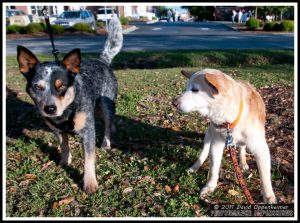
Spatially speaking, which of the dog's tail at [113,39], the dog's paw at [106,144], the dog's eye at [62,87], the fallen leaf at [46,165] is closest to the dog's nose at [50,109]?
the dog's eye at [62,87]

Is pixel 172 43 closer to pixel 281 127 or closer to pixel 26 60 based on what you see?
pixel 281 127

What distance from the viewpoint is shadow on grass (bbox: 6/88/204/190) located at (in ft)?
15.6

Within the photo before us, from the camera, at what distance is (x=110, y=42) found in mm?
5684

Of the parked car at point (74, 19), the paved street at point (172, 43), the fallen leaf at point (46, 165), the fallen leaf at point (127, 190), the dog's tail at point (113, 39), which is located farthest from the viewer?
the parked car at point (74, 19)

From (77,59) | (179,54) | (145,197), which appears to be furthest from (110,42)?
(179,54)

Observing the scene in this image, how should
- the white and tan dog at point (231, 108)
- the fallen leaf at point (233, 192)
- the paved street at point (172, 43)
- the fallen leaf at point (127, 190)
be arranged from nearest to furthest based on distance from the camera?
1. the white and tan dog at point (231, 108)
2. the fallen leaf at point (233, 192)
3. the fallen leaf at point (127, 190)
4. the paved street at point (172, 43)

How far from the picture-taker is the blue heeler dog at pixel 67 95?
3711 millimetres

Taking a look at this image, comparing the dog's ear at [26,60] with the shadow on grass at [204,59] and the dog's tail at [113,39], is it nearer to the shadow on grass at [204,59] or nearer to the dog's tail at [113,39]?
the dog's tail at [113,39]

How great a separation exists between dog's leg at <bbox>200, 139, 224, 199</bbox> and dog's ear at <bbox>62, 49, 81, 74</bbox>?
6.26ft

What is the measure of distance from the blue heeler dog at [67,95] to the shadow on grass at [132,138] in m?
0.42

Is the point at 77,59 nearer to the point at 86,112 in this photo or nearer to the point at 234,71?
the point at 86,112

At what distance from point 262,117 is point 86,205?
7.59 ft

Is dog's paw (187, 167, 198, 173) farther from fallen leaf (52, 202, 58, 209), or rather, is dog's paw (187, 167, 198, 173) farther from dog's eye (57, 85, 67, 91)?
dog's eye (57, 85, 67, 91)

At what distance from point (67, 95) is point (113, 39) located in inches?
83.7
